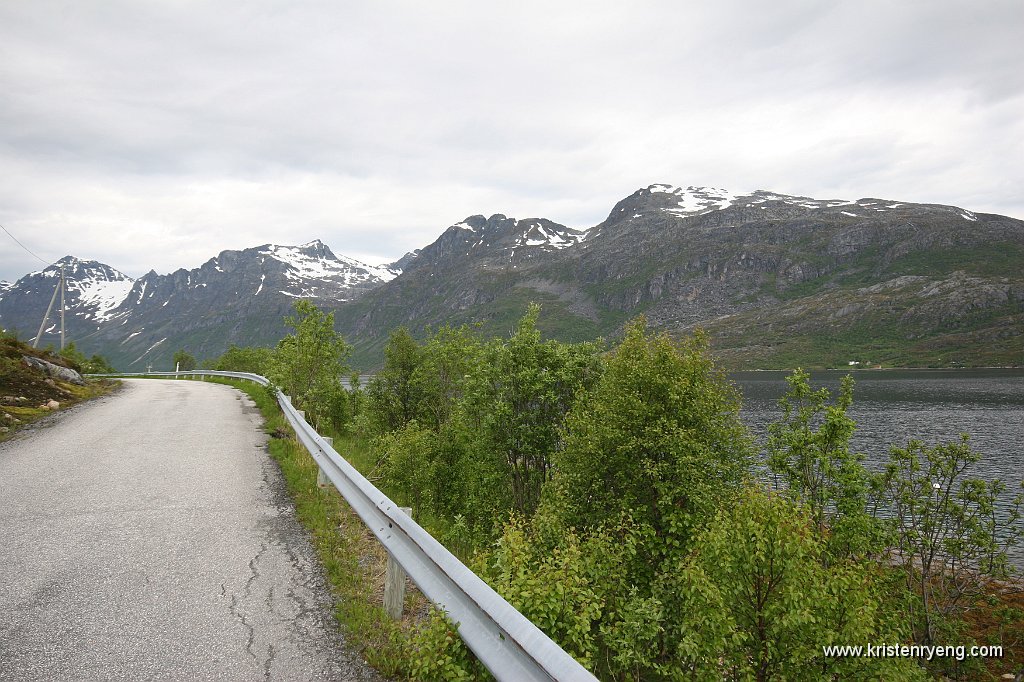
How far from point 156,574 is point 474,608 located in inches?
172

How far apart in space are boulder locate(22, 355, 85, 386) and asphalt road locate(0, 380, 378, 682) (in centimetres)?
1571

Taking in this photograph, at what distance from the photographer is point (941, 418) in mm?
76375

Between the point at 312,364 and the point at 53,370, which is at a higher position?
the point at 312,364

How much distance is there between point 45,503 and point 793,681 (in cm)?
1259

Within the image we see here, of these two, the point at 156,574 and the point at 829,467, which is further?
the point at 829,467

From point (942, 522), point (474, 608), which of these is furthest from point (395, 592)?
point (942, 522)

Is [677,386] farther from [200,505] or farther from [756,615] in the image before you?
[200,505]

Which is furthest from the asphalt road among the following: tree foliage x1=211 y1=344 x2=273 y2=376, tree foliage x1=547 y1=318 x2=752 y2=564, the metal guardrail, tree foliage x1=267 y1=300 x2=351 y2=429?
tree foliage x1=211 y1=344 x2=273 y2=376

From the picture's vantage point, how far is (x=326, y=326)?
21.3m

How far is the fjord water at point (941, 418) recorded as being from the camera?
49.3 m

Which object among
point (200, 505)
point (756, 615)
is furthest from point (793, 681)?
point (200, 505)

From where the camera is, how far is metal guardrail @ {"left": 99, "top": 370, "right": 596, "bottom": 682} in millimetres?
3094

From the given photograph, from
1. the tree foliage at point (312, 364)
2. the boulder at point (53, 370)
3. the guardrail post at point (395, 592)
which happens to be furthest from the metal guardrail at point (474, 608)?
the boulder at point (53, 370)

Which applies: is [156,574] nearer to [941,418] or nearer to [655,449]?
[655,449]
